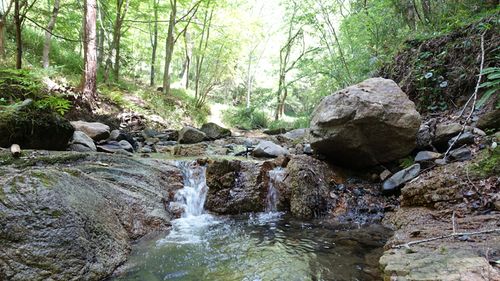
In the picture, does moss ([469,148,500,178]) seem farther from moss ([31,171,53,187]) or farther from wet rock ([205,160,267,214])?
moss ([31,171,53,187])

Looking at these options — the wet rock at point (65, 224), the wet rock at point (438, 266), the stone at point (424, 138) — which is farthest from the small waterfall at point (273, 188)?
the wet rock at point (438, 266)

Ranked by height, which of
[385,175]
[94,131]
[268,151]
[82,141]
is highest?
[94,131]

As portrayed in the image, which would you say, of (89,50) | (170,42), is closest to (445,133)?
(89,50)

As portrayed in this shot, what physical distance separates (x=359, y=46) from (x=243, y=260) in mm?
9063

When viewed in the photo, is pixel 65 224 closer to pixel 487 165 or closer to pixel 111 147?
pixel 111 147

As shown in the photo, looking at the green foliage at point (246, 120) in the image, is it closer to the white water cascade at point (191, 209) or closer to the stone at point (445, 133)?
the white water cascade at point (191, 209)

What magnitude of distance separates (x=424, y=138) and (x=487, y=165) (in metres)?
1.64

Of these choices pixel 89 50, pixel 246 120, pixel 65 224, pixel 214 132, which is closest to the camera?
pixel 65 224

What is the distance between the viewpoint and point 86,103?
952 centimetres

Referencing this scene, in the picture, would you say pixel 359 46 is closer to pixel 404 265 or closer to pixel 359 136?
pixel 359 136

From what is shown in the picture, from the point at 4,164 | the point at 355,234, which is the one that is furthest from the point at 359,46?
the point at 4,164

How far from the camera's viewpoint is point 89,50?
368 inches

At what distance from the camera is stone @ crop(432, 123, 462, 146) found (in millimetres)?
5153

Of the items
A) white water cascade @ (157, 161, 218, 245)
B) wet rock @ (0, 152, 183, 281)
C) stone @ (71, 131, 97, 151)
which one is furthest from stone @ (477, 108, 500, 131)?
stone @ (71, 131, 97, 151)
